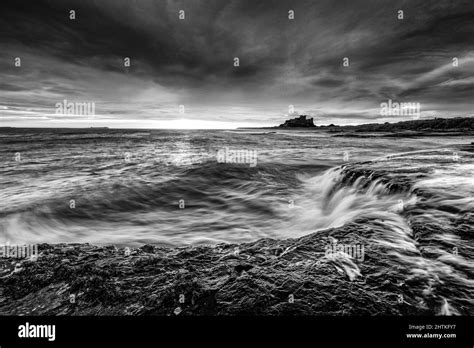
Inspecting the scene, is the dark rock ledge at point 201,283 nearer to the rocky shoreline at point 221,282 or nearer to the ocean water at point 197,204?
the rocky shoreline at point 221,282

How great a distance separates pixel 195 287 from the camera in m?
2.90

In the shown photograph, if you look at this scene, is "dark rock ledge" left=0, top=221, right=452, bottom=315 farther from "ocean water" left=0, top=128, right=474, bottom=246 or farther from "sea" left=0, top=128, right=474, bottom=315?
"ocean water" left=0, top=128, right=474, bottom=246

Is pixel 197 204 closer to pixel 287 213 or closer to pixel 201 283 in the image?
pixel 287 213

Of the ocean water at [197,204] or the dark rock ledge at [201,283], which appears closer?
the dark rock ledge at [201,283]

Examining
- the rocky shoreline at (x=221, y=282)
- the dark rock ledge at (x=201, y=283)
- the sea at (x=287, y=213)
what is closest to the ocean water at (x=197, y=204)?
the sea at (x=287, y=213)

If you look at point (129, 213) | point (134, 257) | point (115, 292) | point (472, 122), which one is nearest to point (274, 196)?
point (129, 213)

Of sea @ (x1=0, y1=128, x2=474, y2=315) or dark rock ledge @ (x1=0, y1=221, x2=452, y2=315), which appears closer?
dark rock ledge @ (x1=0, y1=221, x2=452, y2=315)

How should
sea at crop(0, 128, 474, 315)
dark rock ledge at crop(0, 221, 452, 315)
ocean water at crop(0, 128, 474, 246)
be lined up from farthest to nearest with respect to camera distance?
1. ocean water at crop(0, 128, 474, 246)
2. sea at crop(0, 128, 474, 315)
3. dark rock ledge at crop(0, 221, 452, 315)

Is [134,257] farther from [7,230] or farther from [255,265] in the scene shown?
[7,230]

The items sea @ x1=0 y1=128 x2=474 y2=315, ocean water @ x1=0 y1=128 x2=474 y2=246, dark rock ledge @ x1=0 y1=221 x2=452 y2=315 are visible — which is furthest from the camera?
ocean water @ x1=0 y1=128 x2=474 y2=246

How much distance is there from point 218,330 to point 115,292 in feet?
4.48

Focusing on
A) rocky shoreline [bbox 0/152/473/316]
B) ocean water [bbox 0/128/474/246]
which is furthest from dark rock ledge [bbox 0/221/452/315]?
ocean water [bbox 0/128/474/246]

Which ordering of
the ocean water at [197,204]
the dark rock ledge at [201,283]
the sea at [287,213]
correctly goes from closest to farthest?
the dark rock ledge at [201,283] < the sea at [287,213] < the ocean water at [197,204]

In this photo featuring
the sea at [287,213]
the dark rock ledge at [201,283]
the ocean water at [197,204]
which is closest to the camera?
the dark rock ledge at [201,283]
